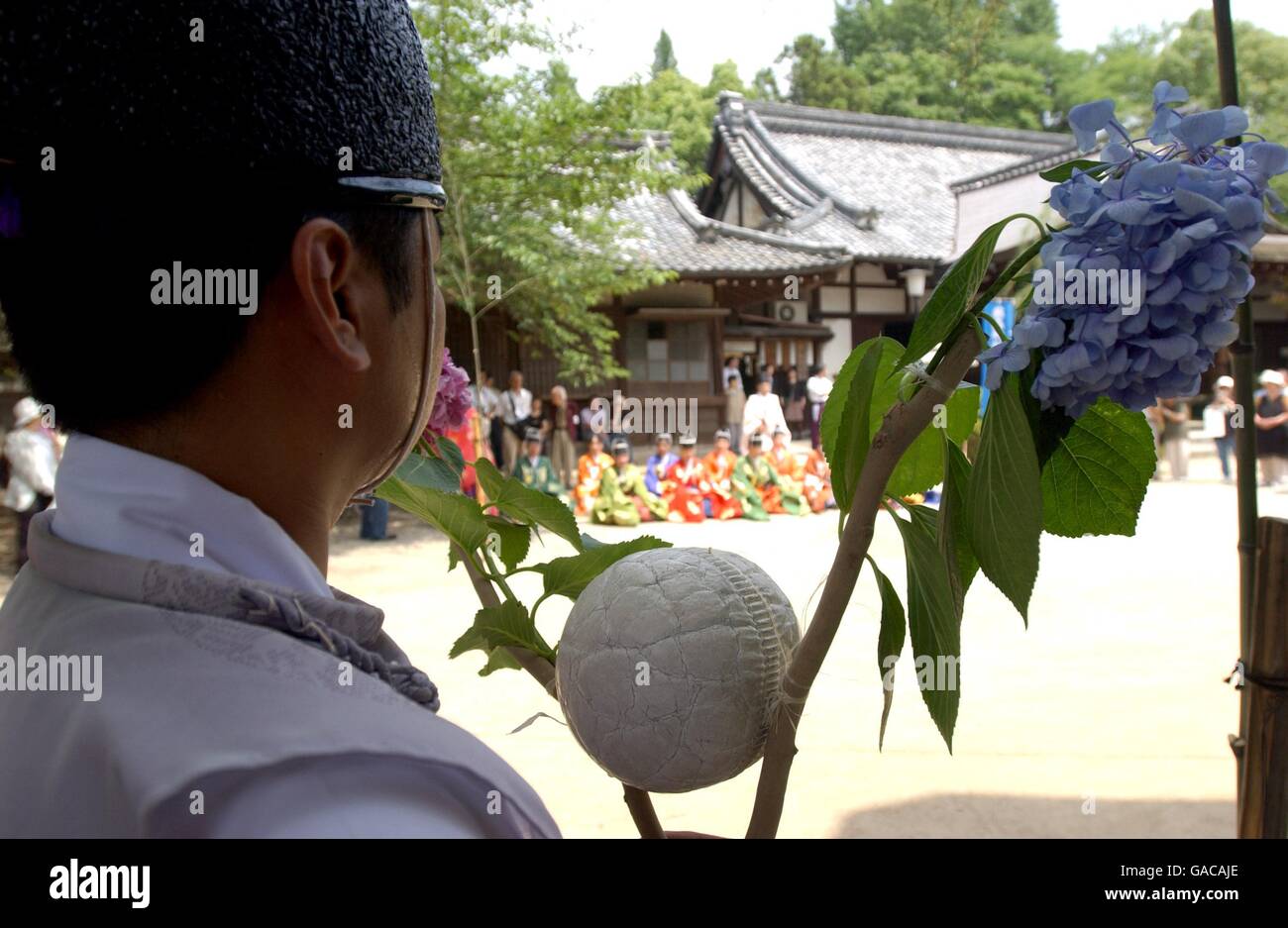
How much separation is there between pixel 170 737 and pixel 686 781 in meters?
0.45

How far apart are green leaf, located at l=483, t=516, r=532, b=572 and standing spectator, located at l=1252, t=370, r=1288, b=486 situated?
11163mm

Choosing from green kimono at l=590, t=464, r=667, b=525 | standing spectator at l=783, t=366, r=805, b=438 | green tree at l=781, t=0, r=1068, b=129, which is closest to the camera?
green kimono at l=590, t=464, r=667, b=525

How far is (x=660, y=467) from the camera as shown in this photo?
32.5 ft

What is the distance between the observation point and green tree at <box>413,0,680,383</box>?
7977 mm

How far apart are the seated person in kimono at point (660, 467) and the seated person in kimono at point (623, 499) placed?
0.06 meters

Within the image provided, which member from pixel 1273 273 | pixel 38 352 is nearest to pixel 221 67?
pixel 38 352

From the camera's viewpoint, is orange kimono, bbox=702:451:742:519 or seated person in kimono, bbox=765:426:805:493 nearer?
orange kimono, bbox=702:451:742:519

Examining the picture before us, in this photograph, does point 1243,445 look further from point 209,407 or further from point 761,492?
point 761,492

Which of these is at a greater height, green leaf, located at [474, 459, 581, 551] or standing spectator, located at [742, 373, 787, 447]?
green leaf, located at [474, 459, 581, 551]

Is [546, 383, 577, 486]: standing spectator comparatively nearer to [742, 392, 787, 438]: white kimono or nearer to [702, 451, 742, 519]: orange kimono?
[742, 392, 787, 438]: white kimono

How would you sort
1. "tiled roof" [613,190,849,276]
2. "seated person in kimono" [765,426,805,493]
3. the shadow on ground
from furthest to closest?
"tiled roof" [613,190,849,276] → "seated person in kimono" [765,426,805,493] → the shadow on ground

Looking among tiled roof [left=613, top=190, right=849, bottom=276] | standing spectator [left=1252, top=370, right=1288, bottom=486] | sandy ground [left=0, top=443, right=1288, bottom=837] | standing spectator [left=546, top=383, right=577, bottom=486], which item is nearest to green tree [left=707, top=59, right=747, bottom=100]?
tiled roof [left=613, top=190, right=849, bottom=276]

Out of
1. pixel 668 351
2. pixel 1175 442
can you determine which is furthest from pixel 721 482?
pixel 1175 442

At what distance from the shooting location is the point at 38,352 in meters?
0.62
